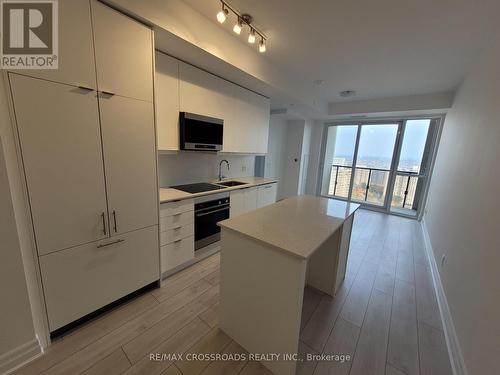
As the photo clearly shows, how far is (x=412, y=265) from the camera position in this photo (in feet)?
9.20

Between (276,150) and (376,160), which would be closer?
(376,160)

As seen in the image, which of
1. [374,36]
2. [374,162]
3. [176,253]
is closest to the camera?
[374,36]

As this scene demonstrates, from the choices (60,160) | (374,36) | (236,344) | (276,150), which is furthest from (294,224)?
(276,150)

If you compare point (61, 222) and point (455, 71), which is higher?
point (455, 71)

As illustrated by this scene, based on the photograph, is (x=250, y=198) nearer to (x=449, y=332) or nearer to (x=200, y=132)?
(x=200, y=132)

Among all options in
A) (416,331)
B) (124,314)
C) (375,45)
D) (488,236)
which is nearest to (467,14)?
(375,45)

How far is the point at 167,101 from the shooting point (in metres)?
2.25

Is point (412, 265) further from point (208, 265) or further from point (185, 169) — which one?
point (185, 169)

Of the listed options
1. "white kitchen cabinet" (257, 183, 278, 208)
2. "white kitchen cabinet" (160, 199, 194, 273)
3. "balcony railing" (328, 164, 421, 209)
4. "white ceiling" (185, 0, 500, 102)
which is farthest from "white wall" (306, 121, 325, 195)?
"white kitchen cabinet" (160, 199, 194, 273)

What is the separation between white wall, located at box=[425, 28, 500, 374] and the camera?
1143mm

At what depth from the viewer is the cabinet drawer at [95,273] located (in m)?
1.43

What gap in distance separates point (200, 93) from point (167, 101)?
19.2 inches

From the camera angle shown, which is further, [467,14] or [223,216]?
[223,216]

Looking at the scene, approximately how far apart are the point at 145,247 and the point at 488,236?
2.62 metres
